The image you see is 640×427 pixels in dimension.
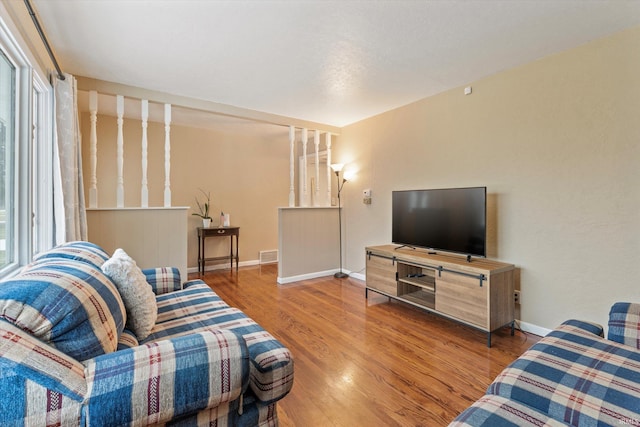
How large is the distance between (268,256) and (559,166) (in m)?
4.58

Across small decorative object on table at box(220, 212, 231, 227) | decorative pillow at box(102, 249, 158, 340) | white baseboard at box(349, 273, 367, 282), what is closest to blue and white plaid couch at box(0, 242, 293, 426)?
decorative pillow at box(102, 249, 158, 340)

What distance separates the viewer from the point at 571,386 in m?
1.15

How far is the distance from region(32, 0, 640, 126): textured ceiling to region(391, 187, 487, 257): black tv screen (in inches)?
46.2

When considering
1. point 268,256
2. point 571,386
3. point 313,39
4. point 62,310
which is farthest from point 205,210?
point 571,386

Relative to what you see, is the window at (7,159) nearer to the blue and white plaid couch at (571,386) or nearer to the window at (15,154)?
the window at (15,154)

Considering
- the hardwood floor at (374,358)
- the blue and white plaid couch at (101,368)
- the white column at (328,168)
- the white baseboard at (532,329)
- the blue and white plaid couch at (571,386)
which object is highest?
the white column at (328,168)

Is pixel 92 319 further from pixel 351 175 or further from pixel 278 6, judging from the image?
pixel 351 175

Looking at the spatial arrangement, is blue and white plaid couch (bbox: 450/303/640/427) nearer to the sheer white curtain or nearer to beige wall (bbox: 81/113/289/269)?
the sheer white curtain

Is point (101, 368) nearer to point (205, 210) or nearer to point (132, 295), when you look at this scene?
point (132, 295)

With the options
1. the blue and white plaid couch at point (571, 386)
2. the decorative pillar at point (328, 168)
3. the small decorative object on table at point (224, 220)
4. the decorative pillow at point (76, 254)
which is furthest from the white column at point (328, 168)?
the blue and white plaid couch at point (571, 386)

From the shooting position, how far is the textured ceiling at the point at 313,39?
1.93 metres

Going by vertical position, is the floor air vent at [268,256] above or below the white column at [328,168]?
below

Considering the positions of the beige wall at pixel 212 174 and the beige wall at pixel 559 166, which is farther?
the beige wall at pixel 212 174

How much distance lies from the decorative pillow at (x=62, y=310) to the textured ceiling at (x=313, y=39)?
1.79 meters
